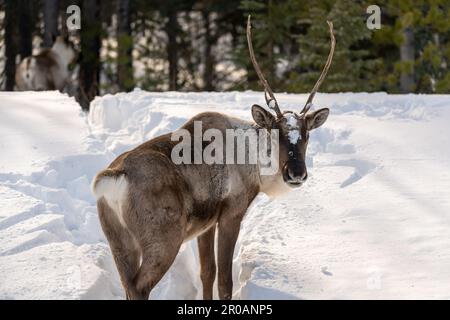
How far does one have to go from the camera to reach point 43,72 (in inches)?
693

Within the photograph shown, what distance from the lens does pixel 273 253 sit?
23.5 feet

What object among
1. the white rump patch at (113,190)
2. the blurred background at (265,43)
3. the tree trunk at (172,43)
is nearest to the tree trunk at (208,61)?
the blurred background at (265,43)

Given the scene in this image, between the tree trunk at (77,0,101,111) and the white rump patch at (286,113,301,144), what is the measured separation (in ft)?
48.1

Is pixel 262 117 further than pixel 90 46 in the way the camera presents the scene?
No

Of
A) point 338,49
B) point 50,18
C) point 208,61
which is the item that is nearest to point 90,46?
point 50,18

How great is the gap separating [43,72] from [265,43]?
581cm

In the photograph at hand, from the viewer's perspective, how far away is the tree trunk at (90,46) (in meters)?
21.1

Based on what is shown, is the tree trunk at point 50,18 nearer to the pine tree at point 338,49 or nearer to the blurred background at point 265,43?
the blurred background at point 265,43

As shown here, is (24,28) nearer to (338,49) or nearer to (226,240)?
(338,49)

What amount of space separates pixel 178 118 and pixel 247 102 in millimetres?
1730

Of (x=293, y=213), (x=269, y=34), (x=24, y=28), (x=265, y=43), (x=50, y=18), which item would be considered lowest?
(x=293, y=213)

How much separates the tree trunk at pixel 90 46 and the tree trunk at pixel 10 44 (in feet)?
7.42
